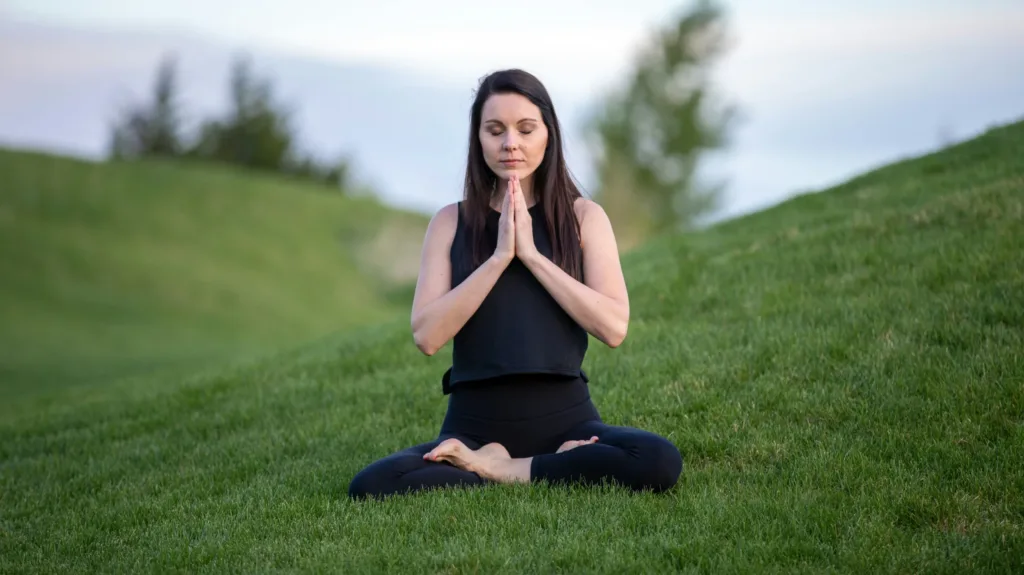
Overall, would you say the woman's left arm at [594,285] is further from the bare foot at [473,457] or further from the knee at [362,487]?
the knee at [362,487]

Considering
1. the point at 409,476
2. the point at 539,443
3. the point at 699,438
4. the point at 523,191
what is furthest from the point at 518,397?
the point at 699,438

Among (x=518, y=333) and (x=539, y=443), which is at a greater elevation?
(x=518, y=333)

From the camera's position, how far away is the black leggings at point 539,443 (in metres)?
5.12

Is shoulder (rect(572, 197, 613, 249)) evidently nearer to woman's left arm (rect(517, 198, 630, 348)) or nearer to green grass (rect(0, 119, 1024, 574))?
woman's left arm (rect(517, 198, 630, 348))

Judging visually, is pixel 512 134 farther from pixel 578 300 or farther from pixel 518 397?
pixel 518 397

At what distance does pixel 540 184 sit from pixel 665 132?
47503mm

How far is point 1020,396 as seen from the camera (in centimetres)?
589

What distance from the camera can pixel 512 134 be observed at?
527cm

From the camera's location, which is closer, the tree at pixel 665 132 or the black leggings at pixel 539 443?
the black leggings at pixel 539 443

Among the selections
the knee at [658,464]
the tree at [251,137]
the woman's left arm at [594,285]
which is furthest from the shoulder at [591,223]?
the tree at [251,137]

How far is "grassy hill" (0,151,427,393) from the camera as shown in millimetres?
25406

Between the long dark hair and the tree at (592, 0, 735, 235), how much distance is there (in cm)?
4606

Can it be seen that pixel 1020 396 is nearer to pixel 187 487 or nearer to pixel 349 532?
pixel 349 532

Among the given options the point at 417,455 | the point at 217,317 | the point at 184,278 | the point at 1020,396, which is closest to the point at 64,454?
the point at 417,455
